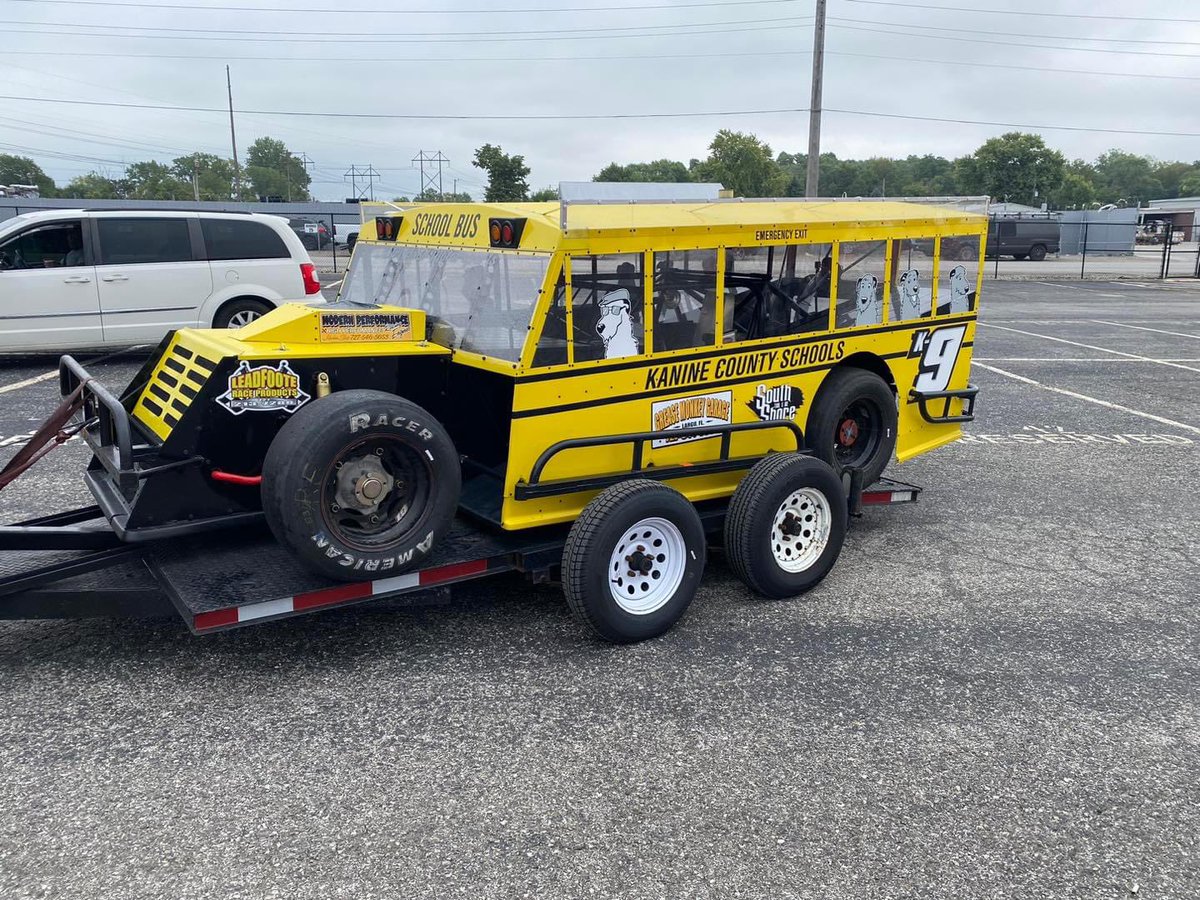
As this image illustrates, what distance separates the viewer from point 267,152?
132750mm

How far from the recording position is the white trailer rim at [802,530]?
5.45 metres

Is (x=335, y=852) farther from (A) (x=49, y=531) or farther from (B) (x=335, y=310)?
(B) (x=335, y=310)

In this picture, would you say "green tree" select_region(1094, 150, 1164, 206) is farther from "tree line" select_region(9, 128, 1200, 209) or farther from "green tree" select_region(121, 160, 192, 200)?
"green tree" select_region(121, 160, 192, 200)

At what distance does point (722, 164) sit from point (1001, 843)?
196 ft

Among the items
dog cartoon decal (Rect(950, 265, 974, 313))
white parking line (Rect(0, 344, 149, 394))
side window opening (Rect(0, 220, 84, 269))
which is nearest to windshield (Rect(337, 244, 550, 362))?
dog cartoon decal (Rect(950, 265, 974, 313))

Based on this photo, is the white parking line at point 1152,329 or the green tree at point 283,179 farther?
the green tree at point 283,179

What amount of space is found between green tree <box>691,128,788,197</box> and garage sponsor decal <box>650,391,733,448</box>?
179 feet

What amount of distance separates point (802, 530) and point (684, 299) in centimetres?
147

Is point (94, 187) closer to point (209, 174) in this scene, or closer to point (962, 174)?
point (209, 174)

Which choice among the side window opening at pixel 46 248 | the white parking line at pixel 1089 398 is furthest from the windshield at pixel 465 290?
the white parking line at pixel 1089 398

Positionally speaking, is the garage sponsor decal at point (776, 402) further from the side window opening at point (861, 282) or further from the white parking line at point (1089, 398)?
the white parking line at point (1089, 398)

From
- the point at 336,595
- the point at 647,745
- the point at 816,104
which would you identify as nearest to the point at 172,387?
the point at 336,595

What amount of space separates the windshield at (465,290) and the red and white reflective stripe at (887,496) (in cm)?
275

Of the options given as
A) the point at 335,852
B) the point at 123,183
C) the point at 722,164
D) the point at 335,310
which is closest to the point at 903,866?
the point at 335,852
